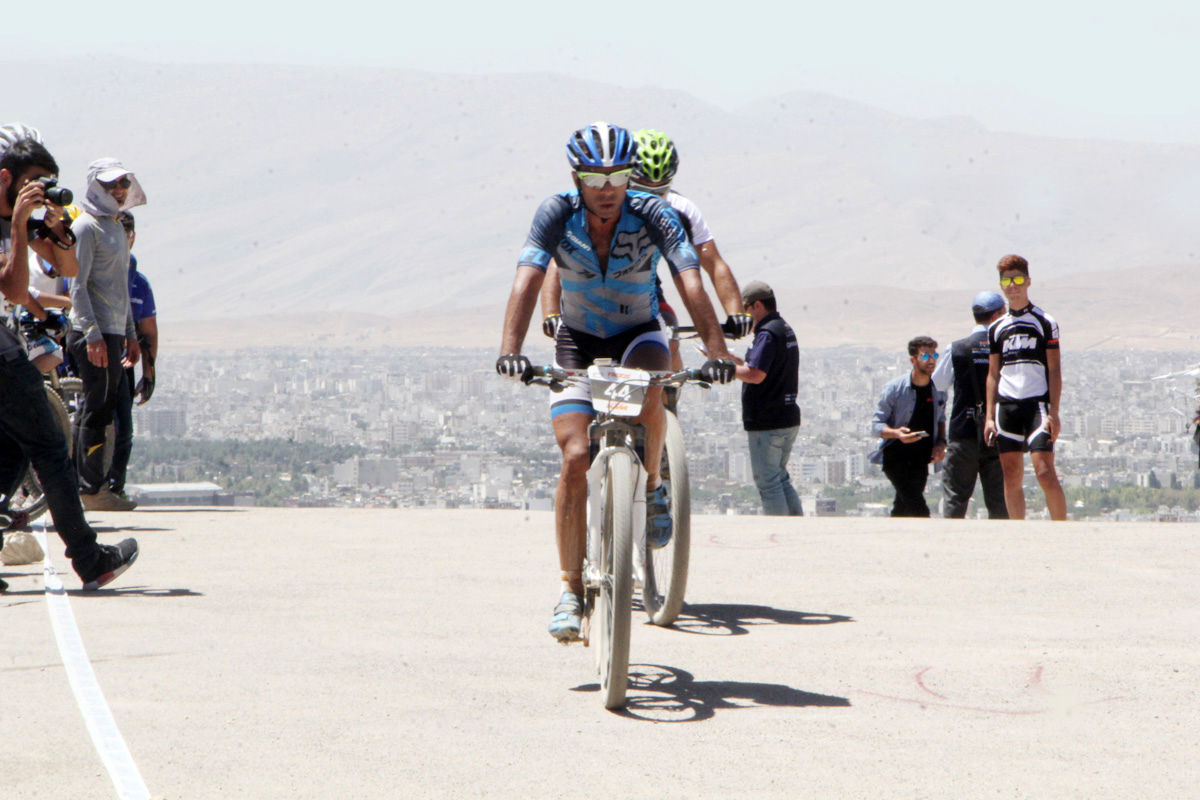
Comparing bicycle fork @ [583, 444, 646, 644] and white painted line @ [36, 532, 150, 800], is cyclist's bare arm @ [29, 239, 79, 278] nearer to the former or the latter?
white painted line @ [36, 532, 150, 800]

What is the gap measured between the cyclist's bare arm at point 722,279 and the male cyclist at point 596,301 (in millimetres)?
200

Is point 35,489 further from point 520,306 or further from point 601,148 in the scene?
point 601,148

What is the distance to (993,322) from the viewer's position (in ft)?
36.9

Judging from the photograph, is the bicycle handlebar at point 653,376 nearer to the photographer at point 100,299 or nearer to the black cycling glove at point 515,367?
the black cycling glove at point 515,367

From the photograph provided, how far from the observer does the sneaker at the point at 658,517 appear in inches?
259

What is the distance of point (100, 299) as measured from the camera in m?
10.6

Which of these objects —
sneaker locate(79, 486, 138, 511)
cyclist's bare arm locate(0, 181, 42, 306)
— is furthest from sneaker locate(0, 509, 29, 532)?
sneaker locate(79, 486, 138, 511)

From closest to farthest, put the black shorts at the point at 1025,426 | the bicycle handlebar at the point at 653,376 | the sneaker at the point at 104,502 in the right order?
the bicycle handlebar at the point at 653,376, the black shorts at the point at 1025,426, the sneaker at the point at 104,502

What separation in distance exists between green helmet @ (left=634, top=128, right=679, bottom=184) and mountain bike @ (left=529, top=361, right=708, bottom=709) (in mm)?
2117

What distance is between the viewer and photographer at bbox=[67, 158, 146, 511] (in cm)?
1044

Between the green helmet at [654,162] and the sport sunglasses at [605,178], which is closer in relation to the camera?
the sport sunglasses at [605,178]

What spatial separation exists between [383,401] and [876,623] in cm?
7703

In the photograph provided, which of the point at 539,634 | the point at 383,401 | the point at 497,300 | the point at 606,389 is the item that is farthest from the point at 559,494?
the point at 497,300

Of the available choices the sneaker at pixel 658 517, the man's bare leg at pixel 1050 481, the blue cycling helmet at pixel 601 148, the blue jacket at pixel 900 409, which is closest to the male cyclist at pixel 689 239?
the blue cycling helmet at pixel 601 148
